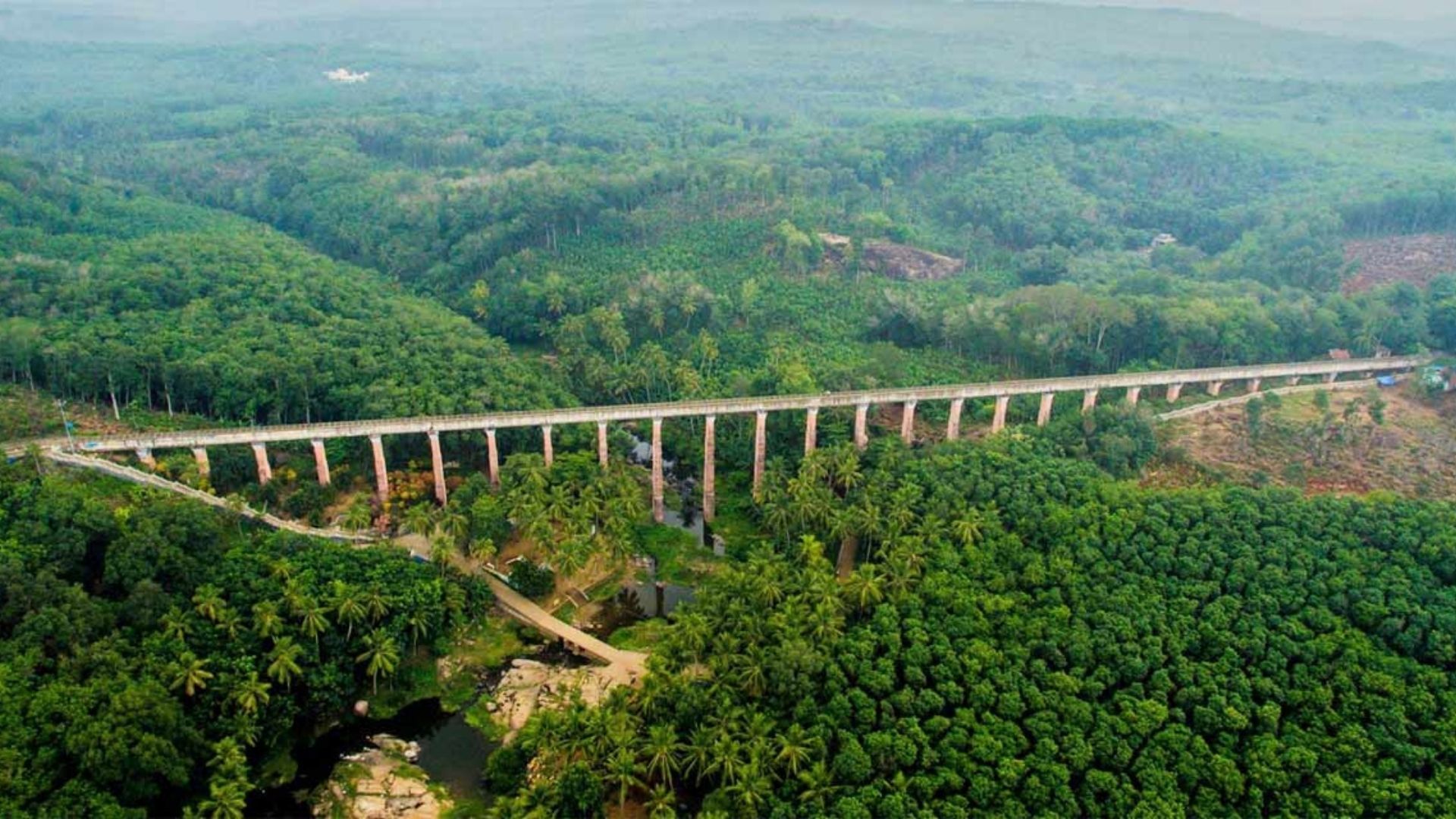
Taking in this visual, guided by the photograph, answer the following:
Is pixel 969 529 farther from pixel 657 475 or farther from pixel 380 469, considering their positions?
pixel 380 469

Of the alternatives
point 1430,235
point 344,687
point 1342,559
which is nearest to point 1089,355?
point 1342,559

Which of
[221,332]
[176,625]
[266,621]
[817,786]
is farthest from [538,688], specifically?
[221,332]

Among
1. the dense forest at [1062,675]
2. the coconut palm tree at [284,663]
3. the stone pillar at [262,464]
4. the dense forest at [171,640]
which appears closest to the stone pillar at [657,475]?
the dense forest at [1062,675]

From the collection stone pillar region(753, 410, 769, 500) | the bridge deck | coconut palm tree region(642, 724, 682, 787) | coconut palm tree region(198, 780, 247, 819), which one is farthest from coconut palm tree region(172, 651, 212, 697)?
stone pillar region(753, 410, 769, 500)

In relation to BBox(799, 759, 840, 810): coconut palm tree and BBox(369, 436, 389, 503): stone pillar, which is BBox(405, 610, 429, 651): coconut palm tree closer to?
BBox(369, 436, 389, 503): stone pillar

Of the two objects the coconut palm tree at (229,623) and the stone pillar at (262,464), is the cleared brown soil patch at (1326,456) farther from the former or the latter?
the stone pillar at (262,464)

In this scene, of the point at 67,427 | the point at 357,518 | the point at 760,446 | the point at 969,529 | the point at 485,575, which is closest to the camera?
the point at 969,529
